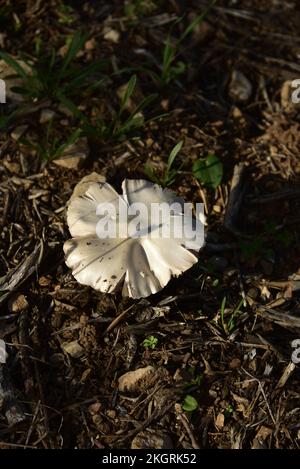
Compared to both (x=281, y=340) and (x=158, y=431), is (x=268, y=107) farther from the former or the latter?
(x=158, y=431)

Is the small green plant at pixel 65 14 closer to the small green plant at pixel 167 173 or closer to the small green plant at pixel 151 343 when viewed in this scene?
the small green plant at pixel 167 173

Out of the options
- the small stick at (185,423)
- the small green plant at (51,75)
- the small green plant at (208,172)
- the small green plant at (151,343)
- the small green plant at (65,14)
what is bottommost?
the small stick at (185,423)

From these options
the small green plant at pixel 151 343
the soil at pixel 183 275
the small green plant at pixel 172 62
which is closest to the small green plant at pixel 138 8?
the soil at pixel 183 275

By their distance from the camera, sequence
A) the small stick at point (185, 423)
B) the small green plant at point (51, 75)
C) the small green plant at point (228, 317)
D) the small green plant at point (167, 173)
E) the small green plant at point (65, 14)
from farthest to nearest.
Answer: the small green plant at point (65, 14)
the small green plant at point (51, 75)
the small green plant at point (167, 173)
the small green plant at point (228, 317)
the small stick at point (185, 423)

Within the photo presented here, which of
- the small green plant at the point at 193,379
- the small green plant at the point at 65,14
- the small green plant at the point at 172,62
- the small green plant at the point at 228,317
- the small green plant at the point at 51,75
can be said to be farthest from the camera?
the small green plant at the point at 65,14

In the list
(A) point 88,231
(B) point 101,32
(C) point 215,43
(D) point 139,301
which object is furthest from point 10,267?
(C) point 215,43

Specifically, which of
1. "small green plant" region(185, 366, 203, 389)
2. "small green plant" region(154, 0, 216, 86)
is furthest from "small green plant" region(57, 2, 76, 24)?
"small green plant" region(185, 366, 203, 389)

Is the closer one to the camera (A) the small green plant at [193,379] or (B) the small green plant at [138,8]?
(A) the small green plant at [193,379]
